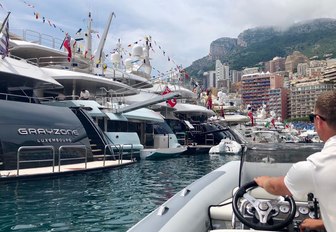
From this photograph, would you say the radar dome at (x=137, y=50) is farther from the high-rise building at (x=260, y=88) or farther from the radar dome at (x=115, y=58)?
the high-rise building at (x=260, y=88)

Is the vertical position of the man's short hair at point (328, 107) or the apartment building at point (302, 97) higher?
the apartment building at point (302, 97)

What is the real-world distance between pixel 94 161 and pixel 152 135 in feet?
41.5

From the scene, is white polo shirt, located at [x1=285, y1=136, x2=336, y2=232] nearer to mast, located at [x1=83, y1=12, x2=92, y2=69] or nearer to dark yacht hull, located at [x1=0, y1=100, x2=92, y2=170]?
dark yacht hull, located at [x1=0, y1=100, x2=92, y2=170]

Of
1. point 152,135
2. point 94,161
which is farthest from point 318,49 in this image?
point 94,161

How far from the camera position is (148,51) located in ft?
137

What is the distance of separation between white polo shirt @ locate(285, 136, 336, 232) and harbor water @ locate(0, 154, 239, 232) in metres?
5.00

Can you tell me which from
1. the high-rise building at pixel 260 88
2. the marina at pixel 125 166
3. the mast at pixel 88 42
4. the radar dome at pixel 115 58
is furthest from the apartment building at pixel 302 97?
the mast at pixel 88 42

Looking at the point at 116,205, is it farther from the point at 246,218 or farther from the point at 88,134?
the point at 88,134

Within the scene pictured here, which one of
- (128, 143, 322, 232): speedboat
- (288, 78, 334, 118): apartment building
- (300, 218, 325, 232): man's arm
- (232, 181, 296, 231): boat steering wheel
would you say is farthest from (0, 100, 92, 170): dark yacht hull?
(288, 78, 334, 118): apartment building

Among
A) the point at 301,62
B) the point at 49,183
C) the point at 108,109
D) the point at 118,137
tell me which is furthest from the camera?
the point at 301,62

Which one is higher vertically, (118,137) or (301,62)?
(301,62)

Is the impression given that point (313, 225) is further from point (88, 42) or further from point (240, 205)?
point (88, 42)

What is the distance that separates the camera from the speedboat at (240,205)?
296 centimetres

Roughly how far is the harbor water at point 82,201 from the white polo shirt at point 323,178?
4995 mm
